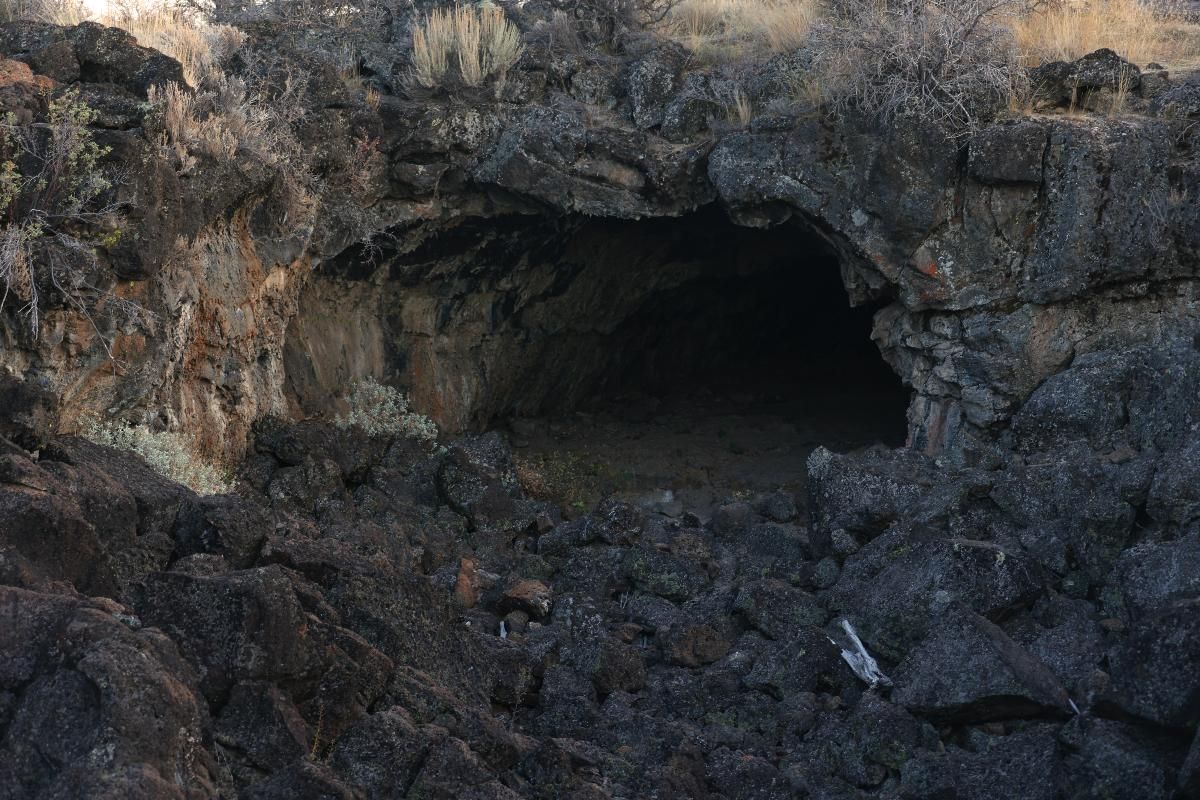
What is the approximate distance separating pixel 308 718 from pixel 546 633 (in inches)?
122

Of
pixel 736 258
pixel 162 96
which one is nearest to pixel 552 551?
pixel 162 96

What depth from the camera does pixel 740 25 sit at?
15211mm

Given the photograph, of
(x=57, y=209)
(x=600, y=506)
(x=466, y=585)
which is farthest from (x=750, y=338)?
(x=57, y=209)

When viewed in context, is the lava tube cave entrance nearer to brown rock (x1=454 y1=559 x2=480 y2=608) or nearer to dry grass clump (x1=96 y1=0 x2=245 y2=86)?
dry grass clump (x1=96 y1=0 x2=245 y2=86)

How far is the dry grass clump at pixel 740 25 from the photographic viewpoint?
47.2 ft

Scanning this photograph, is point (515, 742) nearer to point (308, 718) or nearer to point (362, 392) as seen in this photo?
point (308, 718)

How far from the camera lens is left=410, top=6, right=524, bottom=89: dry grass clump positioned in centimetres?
1343

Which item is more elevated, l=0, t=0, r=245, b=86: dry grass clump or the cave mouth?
l=0, t=0, r=245, b=86: dry grass clump

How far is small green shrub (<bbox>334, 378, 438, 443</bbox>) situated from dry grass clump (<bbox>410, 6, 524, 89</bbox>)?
2833 millimetres

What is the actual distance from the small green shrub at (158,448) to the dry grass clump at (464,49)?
15.0 ft

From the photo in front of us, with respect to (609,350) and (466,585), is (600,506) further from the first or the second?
(609,350)

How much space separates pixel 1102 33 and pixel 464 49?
228 inches

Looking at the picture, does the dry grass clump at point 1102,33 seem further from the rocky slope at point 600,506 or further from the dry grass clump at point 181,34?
the dry grass clump at point 181,34

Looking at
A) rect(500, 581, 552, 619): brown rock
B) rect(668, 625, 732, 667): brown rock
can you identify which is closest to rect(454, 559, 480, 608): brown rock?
rect(500, 581, 552, 619): brown rock
